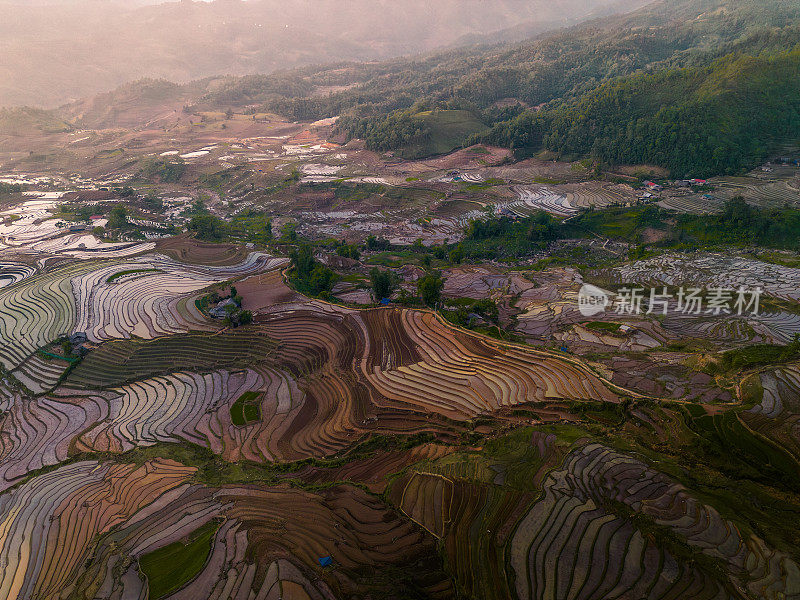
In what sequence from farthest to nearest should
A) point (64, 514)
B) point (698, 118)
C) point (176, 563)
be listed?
point (698, 118) < point (64, 514) < point (176, 563)

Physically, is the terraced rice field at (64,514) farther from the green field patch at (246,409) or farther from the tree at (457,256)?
the tree at (457,256)

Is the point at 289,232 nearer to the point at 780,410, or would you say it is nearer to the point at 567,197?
the point at 567,197

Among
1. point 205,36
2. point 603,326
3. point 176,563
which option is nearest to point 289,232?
point 603,326

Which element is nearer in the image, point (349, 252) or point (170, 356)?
point (170, 356)

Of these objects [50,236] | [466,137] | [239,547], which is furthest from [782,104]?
[50,236]

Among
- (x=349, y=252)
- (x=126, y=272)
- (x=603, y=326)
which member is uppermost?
(x=126, y=272)

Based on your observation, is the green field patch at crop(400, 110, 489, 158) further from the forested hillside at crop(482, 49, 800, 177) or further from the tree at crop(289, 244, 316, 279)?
the tree at crop(289, 244, 316, 279)

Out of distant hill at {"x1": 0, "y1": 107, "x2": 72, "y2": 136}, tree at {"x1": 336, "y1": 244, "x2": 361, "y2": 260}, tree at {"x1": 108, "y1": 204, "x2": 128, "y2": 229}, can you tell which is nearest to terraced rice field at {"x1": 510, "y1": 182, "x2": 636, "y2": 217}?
tree at {"x1": 336, "y1": 244, "x2": 361, "y2": 260}
